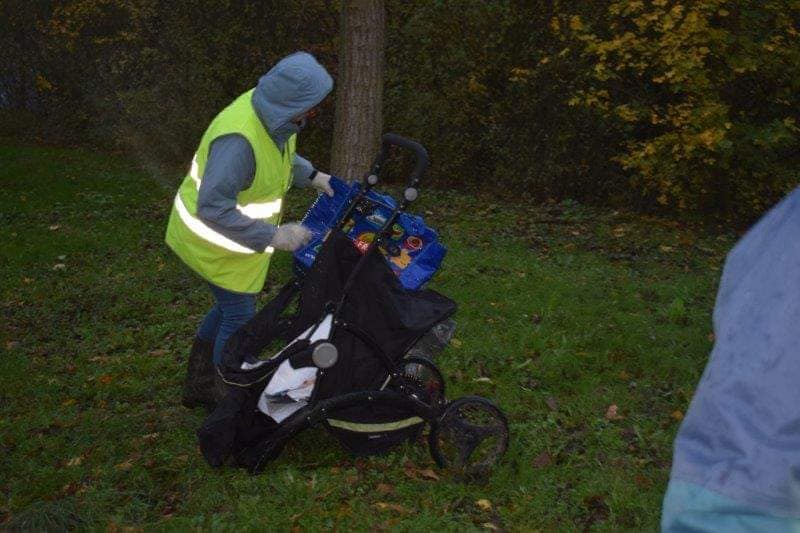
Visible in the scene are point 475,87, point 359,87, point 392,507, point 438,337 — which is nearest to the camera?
point 392,507

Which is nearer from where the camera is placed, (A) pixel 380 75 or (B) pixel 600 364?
(B) pixel 600 364

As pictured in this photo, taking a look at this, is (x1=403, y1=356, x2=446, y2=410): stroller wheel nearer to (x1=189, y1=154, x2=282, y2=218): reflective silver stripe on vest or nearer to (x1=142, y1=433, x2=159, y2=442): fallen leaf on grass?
(x1=189, y1=154, x2=282, y2=218): reflective silver stripe on vest

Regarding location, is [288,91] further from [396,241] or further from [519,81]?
[519,81]

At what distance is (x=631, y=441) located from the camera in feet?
15.9

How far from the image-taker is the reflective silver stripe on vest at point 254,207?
441 cm

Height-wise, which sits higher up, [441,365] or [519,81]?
[519,81]

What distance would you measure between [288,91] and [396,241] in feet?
3.10

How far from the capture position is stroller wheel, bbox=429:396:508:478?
14.4 ft

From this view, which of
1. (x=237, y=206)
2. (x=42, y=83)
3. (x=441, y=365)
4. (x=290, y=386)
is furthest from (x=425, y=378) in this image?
(x=42, y=83)

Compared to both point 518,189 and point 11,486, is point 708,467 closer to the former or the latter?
point 11,486

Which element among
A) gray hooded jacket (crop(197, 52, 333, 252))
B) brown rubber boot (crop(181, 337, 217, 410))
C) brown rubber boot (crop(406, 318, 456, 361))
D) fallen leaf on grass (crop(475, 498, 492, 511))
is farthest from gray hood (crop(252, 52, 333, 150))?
fallen leaf on grass (crop(475, 498, 492, 511))

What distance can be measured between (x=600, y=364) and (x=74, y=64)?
1456cm

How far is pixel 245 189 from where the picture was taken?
432 cm

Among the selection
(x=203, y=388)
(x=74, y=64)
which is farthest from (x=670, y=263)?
(x=74, y=64)
